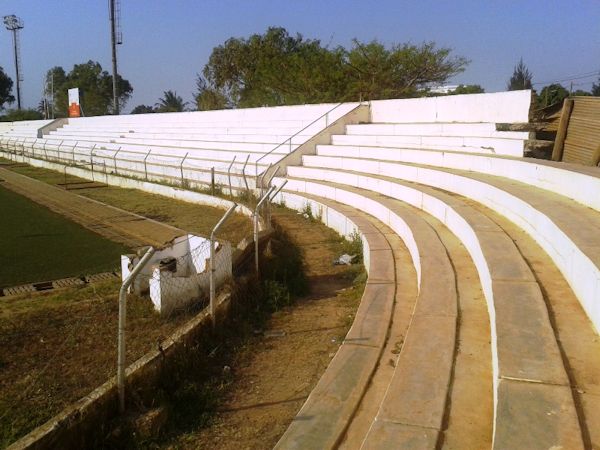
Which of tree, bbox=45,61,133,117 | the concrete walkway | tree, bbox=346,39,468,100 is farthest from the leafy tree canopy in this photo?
tree, bbox=45,61,133,117

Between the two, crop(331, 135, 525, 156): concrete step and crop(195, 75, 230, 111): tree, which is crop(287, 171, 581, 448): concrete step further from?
crop(195, 75, 230, 111): tree

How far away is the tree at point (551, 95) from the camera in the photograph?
985cm

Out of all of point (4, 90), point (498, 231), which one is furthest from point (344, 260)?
point (4, 90)

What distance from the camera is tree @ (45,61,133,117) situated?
2480 inches

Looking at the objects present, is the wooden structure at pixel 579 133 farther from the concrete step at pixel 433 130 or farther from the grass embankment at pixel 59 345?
the grass embankment at pixel 59 345

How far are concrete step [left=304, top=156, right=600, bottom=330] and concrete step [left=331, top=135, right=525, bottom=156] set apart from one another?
100 cm

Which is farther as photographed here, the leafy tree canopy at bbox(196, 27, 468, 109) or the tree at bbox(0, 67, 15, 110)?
the tree at bbox(0, 67, 15, 110)

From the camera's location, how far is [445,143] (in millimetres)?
10844

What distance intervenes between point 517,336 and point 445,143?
27.1 feet

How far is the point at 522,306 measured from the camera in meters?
3.47

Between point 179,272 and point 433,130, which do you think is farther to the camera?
point 433,130

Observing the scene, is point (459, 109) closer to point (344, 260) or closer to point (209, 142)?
point (344, 260)

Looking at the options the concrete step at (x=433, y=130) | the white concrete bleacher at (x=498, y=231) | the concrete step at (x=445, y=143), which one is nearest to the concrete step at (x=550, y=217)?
the white concrete bleacher at (x=498, y=231)

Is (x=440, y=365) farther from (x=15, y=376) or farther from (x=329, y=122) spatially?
(x=329, y=122)
